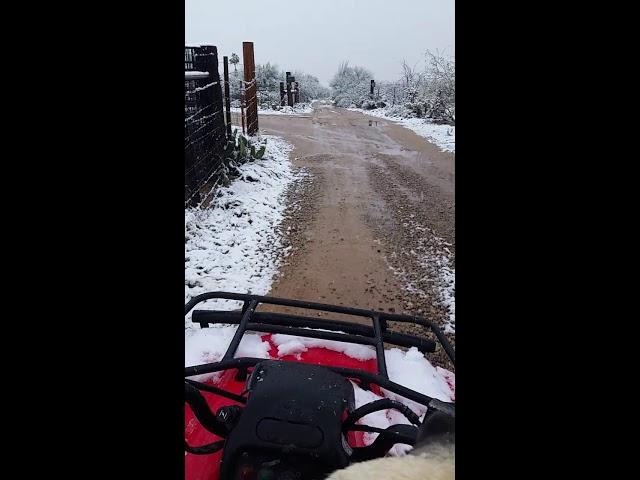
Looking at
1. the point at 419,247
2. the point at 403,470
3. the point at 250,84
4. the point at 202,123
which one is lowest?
the point at 419,247

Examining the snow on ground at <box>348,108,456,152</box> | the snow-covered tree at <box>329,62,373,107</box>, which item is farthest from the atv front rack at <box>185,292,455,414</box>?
the snow-covered tree at <box>329,62,373,107</box>

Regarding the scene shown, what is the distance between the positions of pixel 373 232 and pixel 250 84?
6.72 metres

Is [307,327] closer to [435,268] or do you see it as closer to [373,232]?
[435,268]

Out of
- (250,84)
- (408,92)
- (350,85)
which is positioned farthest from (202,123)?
(350,85)

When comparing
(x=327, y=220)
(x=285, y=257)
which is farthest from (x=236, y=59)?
(x=285, y=257)

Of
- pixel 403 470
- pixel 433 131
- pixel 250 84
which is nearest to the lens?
pixel 403 470

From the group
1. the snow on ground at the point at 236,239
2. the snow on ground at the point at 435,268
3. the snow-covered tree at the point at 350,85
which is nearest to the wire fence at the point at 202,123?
the snow on ground at the point at 236,239

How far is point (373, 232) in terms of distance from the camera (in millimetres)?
5875

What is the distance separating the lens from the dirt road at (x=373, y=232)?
4.25 m

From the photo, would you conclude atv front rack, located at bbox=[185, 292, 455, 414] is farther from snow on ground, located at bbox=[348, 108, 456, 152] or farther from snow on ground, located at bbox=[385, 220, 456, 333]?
snow on ground, located at bbox=[348, 108, 456, 152]

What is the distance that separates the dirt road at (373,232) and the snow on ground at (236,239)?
26 centimetres
